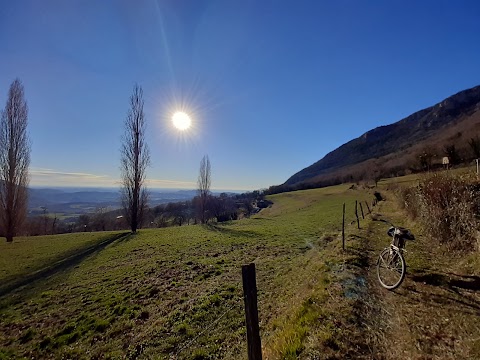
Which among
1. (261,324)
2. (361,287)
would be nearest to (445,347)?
(361,287)

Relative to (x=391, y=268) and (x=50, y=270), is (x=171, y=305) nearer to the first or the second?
(x=391, y=268)

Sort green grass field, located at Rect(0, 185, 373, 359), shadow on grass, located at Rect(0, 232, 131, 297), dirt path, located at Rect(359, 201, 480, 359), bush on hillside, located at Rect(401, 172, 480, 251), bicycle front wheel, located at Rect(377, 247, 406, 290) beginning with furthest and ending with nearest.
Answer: shadow on grass, located at Rect(0, 232, 131, 297), bush on hillside, located at Rect(401, 172, 480, 251), bicycle front wheel, located at Rect(377, 247, 406, 290), green grass field, located at Rect(0, 185, 373, 359), dirt path, located at Rect(359, 201, 480, 359)

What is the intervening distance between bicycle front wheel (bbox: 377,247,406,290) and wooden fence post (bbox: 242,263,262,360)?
5.45m

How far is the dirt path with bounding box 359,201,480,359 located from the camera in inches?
→ 186

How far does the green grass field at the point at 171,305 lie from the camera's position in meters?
6.29

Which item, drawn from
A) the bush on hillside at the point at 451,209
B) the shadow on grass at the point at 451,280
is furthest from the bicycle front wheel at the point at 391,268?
the bush on hillside at the point at 451,209

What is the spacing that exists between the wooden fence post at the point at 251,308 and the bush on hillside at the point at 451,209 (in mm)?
9252

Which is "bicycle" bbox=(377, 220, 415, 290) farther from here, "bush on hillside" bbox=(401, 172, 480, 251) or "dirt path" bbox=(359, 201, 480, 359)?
"bush on hillside" bbox=(401, 172, 480, 251)

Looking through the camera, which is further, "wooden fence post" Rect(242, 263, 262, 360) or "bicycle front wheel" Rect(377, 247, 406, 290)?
"bicycle front wheel" Rect(377, 247, 406, 290)

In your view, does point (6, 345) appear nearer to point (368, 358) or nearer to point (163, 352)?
point (163, 352)

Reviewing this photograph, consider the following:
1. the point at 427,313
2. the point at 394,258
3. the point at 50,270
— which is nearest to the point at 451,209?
the point at 394,258

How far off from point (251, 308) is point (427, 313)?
5080 millimetres

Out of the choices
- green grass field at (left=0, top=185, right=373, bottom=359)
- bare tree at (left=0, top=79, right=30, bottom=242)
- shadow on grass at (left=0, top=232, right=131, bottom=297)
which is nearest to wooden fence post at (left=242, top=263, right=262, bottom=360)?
green grass field at (left=0, top=185, right=373, bottom=359)

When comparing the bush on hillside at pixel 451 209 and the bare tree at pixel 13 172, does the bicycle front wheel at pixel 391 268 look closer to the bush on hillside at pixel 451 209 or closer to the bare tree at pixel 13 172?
the bush on hillside at pixel 451 209
